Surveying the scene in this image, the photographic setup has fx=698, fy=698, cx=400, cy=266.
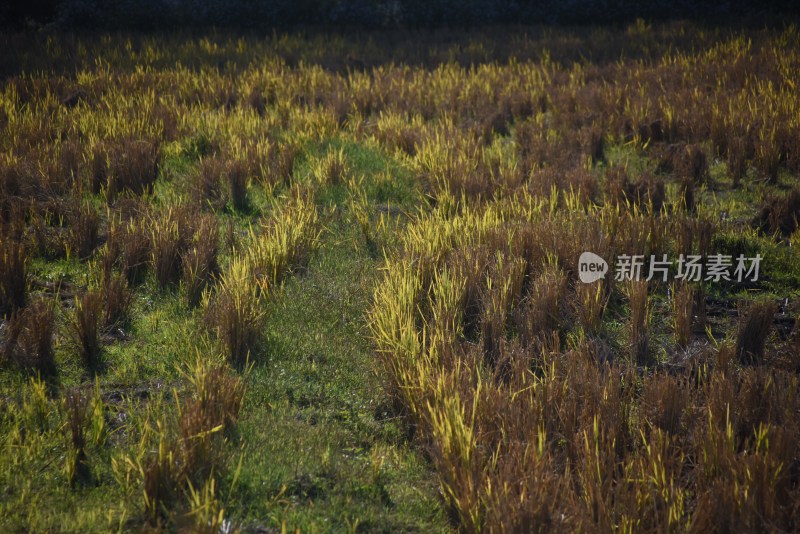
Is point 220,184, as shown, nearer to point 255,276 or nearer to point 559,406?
point 255,276

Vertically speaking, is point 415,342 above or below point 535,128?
below

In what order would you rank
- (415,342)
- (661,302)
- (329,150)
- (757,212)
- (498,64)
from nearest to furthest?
(415,342) < (661,302) < (757,212) < (329,150) < (498,64)

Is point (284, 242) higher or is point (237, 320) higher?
point (284, 242)

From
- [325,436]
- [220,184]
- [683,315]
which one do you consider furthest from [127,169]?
[683,315]

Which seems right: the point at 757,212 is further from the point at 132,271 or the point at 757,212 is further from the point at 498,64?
the point at 498,64

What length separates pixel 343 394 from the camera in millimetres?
3574

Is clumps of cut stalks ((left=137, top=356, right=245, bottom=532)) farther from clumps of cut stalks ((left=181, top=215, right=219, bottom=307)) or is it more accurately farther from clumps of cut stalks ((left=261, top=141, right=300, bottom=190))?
clumps of cut stalks ((left=261, top=141, right=300, bottom=190))

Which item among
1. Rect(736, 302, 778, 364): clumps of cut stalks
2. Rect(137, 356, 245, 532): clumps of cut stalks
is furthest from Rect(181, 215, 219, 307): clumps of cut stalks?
Rect(736, 302, 778, 364): clumps of cut stalks

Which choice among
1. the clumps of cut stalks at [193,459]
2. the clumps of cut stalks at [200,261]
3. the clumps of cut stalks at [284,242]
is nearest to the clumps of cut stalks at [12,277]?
the clumps of cut stalks at [200,261]

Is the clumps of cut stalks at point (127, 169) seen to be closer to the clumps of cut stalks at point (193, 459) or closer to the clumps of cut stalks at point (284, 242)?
the clumps of cut stalks at point (284, 242)

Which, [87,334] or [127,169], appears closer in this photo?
[87,334]

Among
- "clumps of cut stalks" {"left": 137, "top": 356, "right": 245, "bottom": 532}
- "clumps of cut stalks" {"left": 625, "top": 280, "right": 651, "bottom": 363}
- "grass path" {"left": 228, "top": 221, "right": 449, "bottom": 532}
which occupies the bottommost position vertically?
"grass path" {"left": 228, "top": 221, "right": 449, "bottom": 532}

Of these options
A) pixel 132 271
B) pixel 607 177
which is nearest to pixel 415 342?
pixel 132 271

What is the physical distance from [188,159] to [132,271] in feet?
8.56
